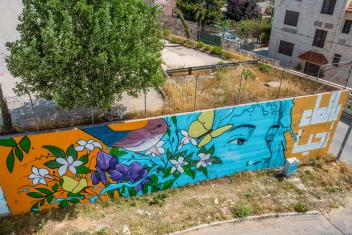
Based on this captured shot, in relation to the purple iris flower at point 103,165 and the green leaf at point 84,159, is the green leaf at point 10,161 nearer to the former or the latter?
the green leaf at point 84,159

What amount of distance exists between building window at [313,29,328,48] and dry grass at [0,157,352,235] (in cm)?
2287

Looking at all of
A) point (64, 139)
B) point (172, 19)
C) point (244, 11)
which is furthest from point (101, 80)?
point (244, 11)

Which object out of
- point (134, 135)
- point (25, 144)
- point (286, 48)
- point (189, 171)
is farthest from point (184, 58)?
point (286, 48)

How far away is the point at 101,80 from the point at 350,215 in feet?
40.1

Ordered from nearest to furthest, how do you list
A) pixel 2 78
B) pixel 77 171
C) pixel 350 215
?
pixel 77 171
pixel 350 215
pixel 2 78

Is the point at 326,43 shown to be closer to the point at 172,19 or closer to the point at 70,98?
the point at 172,19

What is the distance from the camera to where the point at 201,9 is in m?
41.4

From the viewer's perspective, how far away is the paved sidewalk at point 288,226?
38.8 feet

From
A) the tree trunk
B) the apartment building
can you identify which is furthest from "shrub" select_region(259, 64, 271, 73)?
the tree trunk

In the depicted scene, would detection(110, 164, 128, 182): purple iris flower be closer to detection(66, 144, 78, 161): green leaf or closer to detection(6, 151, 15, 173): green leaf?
detection(66, 144, 78, 161): green leaf

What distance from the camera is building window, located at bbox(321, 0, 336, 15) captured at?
31.5m

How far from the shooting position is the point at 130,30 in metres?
10.0

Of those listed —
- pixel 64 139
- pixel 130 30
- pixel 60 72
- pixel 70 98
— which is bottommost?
pixel 64 139

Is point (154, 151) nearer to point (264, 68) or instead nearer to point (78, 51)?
point (78, 51)
